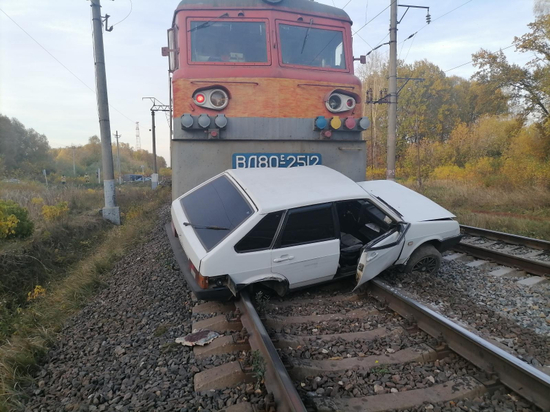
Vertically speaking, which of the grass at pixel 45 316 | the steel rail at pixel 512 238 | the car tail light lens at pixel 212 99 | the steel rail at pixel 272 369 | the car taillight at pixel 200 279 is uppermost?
the car tail light lens at pixel 212 99

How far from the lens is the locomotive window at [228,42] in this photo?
576 centimetres

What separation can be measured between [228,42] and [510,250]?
6076mm

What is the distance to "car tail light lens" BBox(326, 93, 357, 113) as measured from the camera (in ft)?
19.7

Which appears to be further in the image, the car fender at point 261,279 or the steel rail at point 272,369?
the car fender at point 261,279

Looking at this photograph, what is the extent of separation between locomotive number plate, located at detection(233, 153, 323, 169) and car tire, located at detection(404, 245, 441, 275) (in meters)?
2.12

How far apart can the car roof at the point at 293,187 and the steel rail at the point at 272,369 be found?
1.14m

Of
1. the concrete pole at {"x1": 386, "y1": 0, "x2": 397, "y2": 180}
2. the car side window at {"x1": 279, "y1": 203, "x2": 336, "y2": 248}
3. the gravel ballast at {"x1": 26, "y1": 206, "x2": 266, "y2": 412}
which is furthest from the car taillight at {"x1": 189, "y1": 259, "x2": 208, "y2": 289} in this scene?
the concrete pole at {"x1": 386, "y1": 0, "x2": 397, "y2": 180}

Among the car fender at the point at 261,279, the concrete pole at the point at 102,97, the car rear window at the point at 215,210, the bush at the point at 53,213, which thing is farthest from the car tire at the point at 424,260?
the bush at the point at 53,213

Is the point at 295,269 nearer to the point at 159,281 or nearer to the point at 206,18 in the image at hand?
the point at 159,281

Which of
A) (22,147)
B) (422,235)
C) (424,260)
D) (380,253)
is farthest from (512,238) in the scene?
(22,147)

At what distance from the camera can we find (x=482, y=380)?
110 inches

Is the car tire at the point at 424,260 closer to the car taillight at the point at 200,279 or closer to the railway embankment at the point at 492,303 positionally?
the railway embankment at the point at 492,303

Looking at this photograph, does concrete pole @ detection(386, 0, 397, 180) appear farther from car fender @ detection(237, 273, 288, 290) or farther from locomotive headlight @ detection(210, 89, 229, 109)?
car fender @ detection(237, 273, 288, 290)

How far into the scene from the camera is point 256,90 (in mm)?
5695
